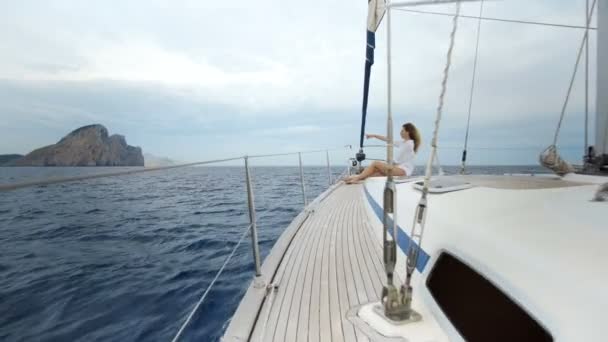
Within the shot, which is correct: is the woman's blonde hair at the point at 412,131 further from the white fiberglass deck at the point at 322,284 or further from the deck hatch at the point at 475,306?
the deck hatch at the point at 475,306

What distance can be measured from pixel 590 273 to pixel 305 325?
1.05m

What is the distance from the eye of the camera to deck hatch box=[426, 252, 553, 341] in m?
1.09

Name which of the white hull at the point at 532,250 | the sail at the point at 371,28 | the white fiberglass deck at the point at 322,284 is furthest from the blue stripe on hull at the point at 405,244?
the sail at the point at 371,28

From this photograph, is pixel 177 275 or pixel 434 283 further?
pixel 177 275

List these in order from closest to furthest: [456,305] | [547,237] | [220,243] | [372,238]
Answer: [547,237]
[456,305]
[372,238]
[220,243]

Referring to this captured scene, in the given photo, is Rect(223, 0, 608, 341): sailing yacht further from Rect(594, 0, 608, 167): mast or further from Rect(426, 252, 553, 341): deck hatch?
Rect(594, 0, 608, 167): mast

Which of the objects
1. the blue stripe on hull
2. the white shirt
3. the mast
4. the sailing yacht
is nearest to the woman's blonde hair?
the white shirt

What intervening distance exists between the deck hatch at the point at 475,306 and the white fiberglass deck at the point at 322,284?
1.13ft

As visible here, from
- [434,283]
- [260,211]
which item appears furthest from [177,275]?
[260,211]

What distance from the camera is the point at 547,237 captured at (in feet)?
3.37

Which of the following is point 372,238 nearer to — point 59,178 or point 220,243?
point 59,178

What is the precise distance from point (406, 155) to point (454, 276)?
3263 millimetres

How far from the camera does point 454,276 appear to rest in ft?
4.38

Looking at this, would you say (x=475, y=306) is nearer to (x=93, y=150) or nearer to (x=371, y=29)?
(x=371, y=29)
